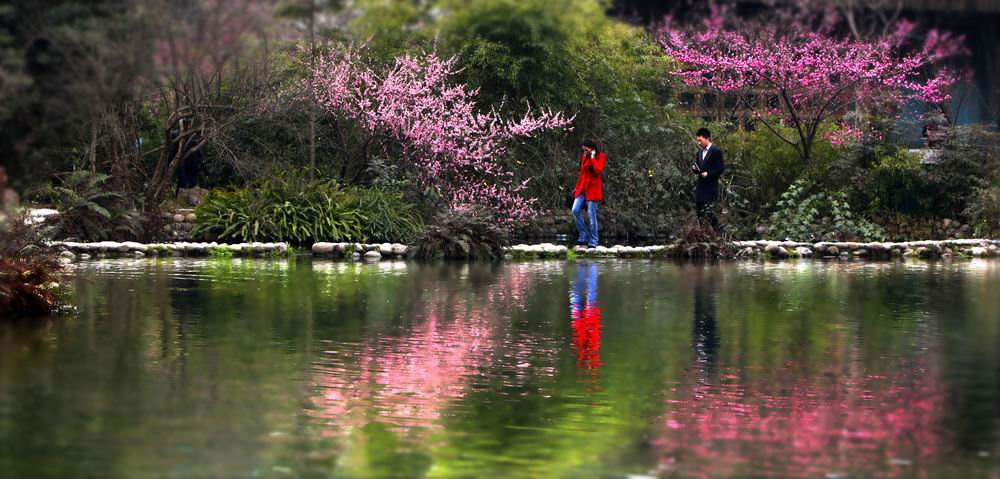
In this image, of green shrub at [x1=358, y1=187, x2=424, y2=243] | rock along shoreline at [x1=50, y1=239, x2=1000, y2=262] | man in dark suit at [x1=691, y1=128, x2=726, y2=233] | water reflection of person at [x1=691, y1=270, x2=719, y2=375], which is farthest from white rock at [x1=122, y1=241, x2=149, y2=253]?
water reflection of person at [x1=691, y1=270, x2=719, y2=375]

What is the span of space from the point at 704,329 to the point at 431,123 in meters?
13.9

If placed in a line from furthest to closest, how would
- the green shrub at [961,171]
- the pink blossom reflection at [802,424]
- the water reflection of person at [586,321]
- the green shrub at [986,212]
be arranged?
the green shrub at [961,171] → the green shrub at [986,212] → the water reflection of person at [586,321] → the pink blossom reflection at [802,424]

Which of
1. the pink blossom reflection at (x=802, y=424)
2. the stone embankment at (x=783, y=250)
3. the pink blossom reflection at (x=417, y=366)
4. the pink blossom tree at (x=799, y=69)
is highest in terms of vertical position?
the pink blossom tree at (x=799, y=69)

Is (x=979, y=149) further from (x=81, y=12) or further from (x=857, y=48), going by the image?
(x=81, y=12)

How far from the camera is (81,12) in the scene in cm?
658

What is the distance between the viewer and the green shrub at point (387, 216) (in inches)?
946

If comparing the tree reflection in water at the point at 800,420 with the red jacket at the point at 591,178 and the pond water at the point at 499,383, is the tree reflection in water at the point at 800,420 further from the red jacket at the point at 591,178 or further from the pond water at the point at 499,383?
the red jacket at the point at 591,178

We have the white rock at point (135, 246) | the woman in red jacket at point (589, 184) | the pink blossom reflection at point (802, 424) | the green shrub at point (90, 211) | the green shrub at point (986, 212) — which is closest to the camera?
the pink blossom reflection at point (802, 424)

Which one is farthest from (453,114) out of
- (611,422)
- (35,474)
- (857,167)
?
(35,474)

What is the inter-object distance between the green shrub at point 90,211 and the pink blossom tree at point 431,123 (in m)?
3.86

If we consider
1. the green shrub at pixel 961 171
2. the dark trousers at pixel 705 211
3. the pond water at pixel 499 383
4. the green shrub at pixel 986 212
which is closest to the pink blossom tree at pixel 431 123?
the dark trousers at pixel 705 211

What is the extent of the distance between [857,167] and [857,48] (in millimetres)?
2701

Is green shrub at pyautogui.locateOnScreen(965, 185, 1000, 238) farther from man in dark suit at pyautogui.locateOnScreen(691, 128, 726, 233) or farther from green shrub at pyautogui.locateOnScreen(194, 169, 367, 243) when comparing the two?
green shrub at pyautogui.locateOnScreen(194, 169, 367, 243)

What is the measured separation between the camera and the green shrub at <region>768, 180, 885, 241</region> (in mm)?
25375
